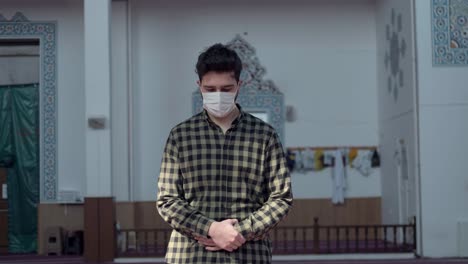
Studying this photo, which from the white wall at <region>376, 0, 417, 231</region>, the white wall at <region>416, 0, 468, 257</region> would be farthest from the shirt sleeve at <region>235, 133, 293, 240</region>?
the white wall at <region>376, 0, 417, 231</region>

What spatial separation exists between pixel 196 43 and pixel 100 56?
6.49ft

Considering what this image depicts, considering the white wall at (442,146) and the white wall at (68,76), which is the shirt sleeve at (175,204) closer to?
the white wall at (442,146)

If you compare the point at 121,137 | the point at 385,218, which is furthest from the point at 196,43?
the point at 385,218

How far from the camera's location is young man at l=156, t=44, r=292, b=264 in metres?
2.31

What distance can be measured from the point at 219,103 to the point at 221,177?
21 centimetres

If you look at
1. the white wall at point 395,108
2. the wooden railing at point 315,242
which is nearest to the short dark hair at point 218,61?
the wooden railing at point 315,242

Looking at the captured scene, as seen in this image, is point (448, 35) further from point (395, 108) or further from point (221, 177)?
point (221, 177)

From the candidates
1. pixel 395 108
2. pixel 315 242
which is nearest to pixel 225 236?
pixel 315 242

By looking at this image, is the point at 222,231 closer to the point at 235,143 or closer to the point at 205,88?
the point at 235,143

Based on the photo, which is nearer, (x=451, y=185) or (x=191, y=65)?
(x=451, y=185)

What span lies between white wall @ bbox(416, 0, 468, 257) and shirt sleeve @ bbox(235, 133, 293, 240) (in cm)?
692

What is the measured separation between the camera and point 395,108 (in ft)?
33.2

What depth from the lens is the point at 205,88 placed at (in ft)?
7.97

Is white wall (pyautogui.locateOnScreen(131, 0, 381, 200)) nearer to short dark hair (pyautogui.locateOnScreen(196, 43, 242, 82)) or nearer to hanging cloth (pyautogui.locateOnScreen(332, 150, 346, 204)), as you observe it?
hanging cloth (pyautogui.locateOnScreen(332, 150, 346, 204))
